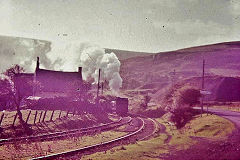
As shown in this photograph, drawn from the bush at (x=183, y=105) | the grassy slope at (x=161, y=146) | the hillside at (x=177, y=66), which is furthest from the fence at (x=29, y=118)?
the hillside at (x=177, y=66)

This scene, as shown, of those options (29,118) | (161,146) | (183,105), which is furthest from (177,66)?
(161,146)

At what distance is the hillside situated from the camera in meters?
121

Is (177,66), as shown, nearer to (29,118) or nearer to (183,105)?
(183,105)

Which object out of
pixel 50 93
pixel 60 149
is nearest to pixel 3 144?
pixel 60 149

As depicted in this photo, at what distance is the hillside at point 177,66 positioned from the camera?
12133 centimetres

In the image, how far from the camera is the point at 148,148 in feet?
56.0

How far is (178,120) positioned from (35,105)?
25771mm

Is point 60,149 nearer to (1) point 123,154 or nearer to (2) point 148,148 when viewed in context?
(1) point 123,154

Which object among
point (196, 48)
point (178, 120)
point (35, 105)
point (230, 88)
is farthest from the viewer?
point (196, 48)

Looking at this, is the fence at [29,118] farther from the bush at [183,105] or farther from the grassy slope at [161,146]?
the bush at [183,105]

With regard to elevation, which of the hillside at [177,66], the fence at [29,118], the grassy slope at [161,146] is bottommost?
the fence at [29,118]

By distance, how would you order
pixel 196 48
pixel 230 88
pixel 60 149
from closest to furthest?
pixel 60 149
pixel 230 88
pixel 196 48

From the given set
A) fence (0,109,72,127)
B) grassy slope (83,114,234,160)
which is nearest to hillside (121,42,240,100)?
fence (0,109,72,127)

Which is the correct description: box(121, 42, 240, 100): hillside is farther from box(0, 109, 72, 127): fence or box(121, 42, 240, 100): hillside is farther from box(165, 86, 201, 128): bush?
box(0, 109, 72, 127): fence
